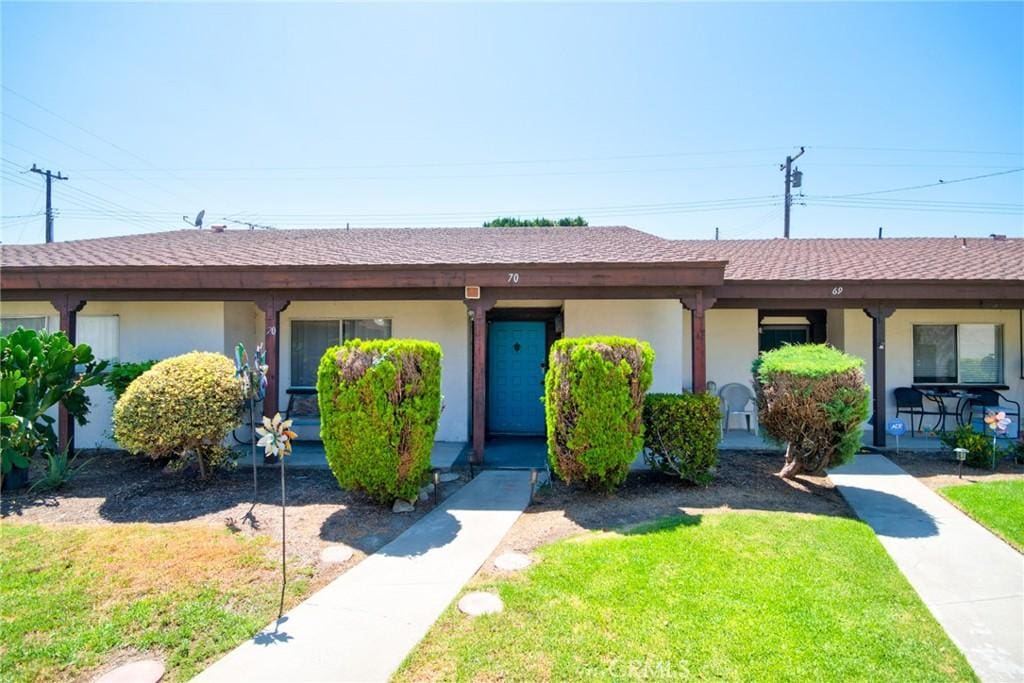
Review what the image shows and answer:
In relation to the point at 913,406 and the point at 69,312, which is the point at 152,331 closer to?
the point at 69,312

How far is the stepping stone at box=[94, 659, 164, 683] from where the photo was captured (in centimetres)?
268

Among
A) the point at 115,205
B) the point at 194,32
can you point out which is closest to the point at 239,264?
the point at 194,32

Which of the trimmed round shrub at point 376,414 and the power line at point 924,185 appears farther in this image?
the power line at point 924,185

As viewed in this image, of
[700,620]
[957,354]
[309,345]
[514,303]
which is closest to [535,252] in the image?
[514,303]

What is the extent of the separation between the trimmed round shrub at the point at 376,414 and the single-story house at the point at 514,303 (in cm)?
190

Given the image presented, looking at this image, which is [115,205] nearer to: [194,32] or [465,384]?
[194,32]

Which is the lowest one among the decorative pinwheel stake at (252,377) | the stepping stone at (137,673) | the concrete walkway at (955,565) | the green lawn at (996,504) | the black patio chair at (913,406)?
the stepping stone at (137,673)

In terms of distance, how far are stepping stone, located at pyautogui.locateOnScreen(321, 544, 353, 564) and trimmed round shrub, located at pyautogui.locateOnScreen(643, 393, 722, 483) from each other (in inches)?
141

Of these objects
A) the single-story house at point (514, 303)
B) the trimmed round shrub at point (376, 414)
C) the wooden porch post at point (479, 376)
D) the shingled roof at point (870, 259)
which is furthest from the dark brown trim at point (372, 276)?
the trimmed round shrub at point (376, 414)

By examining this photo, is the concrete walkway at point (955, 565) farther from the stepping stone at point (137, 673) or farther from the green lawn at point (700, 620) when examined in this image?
the stepping stone at point (137, 673)

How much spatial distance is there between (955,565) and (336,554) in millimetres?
5138

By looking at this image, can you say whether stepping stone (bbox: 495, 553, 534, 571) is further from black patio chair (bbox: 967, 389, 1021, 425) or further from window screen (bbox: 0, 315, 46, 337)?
window screen (bbox: 0, 315, 46, 337)

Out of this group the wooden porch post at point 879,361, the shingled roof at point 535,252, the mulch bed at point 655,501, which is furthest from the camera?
the wooden porch post at point 879,361

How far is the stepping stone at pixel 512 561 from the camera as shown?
4.02 meters
